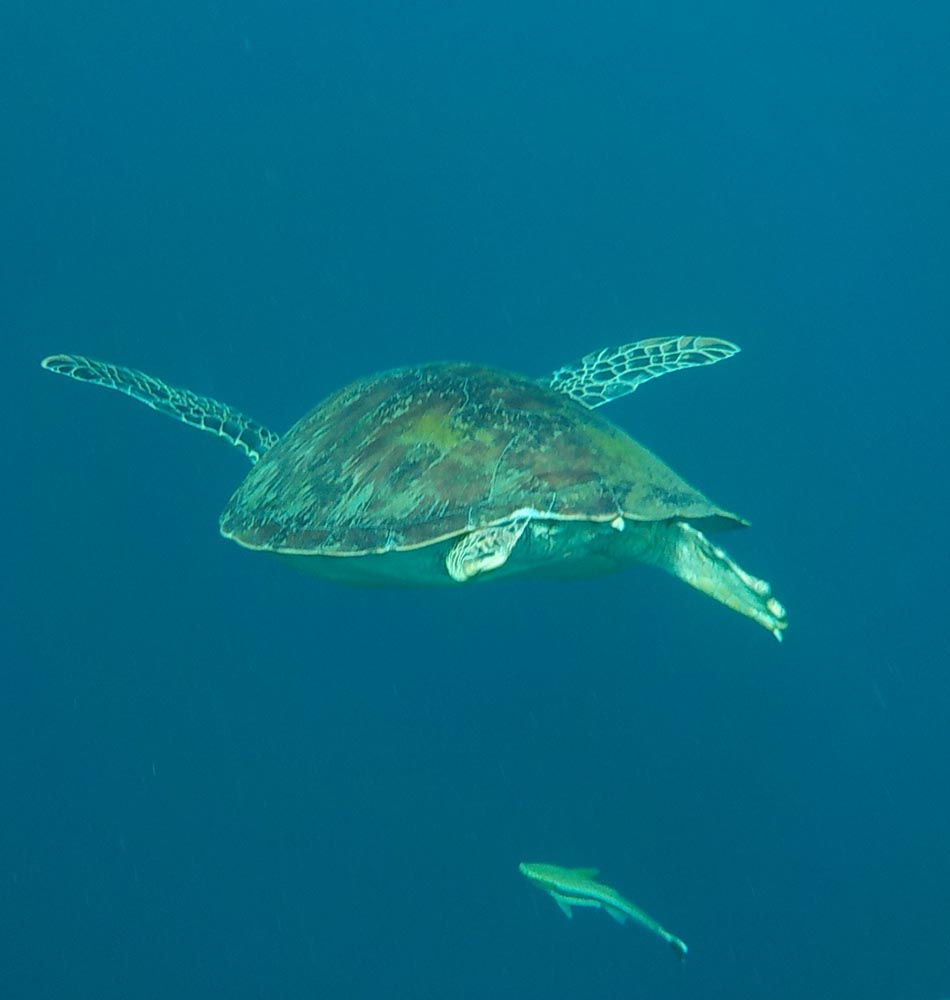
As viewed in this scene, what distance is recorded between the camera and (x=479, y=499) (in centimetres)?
364

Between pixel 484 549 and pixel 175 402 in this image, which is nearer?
pixel 484 549

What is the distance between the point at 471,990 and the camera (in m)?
8.27

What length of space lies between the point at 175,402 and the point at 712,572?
423 cm

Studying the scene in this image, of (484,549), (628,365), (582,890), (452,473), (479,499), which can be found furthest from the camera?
(628,365)

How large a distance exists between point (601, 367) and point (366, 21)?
11196 millimetres

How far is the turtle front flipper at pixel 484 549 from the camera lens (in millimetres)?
3438

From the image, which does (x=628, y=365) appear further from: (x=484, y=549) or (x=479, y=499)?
(x=484, y=549)

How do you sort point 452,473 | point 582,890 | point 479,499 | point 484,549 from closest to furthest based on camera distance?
1. point 484,549
2. point 479,499
3. point 452,473
4. point 582,890

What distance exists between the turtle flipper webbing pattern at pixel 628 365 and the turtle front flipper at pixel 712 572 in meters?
2.25

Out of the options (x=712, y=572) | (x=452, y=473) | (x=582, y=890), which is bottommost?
(x=582, y=890)

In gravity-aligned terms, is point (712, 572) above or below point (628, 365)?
below

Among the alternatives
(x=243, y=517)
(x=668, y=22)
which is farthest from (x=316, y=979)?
(x=668, y=22)

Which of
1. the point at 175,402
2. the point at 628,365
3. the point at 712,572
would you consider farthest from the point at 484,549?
the point at 175,402

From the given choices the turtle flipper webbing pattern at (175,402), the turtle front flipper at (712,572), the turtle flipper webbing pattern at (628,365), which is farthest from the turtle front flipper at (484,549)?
the turtle flipper webbing pattern at (175,402)
